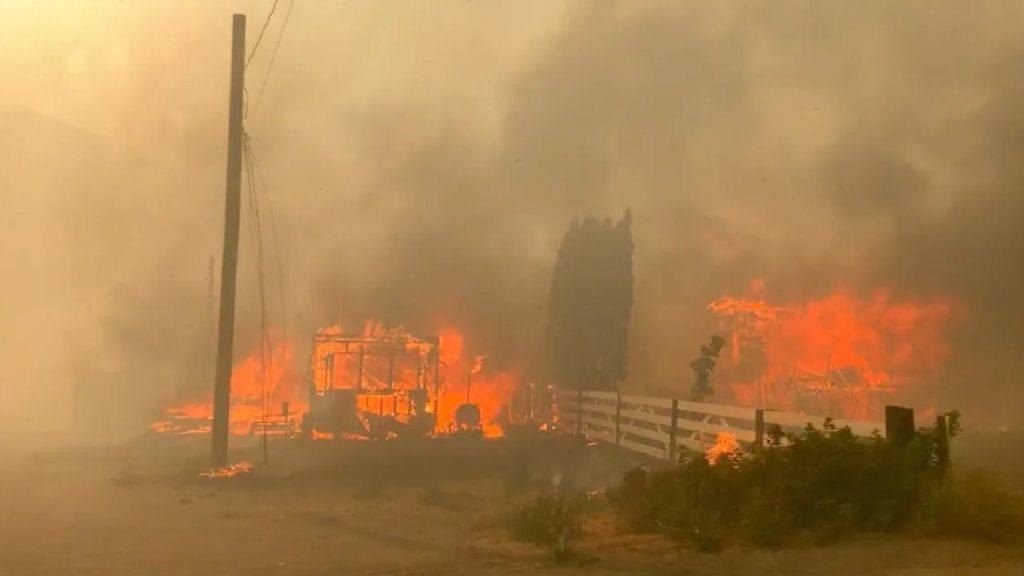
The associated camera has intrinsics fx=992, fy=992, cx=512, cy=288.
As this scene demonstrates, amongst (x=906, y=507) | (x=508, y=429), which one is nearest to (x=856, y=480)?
(x=906, y=507)

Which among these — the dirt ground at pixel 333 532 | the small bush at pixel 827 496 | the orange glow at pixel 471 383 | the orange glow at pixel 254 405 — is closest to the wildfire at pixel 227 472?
the dirt ground at pixel 333 532

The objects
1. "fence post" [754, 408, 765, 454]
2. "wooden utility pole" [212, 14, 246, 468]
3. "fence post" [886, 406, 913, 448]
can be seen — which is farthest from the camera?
"wooden utility pole" [212, 14, 246, 468]

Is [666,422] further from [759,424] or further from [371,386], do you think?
[371,386]

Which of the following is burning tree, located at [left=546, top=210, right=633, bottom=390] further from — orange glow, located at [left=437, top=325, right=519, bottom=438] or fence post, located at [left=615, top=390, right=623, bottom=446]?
fence post, located at [left=615, top=390, right=623, bottom=446]

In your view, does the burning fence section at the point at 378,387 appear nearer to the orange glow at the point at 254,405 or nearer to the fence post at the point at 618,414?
the orange glow at the point at 254,405

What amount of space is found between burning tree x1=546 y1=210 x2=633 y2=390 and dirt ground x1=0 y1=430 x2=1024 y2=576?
40.6 feet

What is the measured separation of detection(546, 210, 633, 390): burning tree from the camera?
32.8m

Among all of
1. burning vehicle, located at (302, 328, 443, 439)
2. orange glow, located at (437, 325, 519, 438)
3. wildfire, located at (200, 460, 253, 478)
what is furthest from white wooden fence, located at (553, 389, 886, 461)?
wildfire, located at (200, 460, 253, 478)

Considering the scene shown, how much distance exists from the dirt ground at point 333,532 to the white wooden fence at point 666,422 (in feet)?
3.93

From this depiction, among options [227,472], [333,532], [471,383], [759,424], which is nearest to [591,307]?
[471,383]

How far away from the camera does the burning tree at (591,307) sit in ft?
108

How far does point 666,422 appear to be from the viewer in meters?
17.9

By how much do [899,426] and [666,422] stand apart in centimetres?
829

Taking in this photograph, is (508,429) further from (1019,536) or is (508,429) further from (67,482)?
(1019,536)
